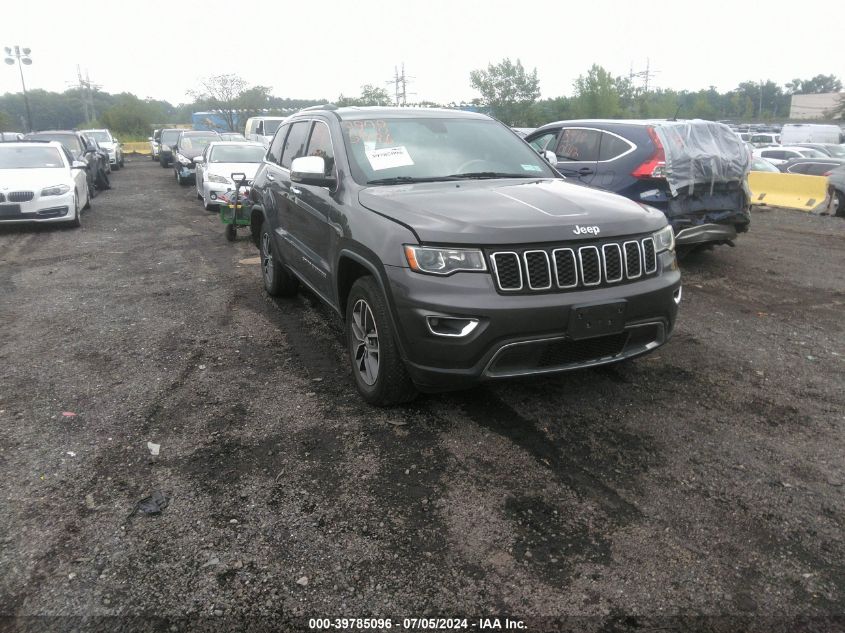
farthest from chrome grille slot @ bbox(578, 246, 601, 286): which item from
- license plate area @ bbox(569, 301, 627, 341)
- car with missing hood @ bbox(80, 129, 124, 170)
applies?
car with missing hood @ bbox(80, 129, 124, 170)

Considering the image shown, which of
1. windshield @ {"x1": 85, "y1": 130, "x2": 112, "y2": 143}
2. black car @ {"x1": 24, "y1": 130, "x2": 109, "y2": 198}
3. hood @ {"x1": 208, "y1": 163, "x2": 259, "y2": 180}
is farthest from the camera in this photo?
windshield @ {"x1": 85, "y1": 130, "x2": 112, "y2": 143}

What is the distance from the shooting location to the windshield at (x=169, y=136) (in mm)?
28737

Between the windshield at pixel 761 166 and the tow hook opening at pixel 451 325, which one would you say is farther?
the windshield at pixel 761 166

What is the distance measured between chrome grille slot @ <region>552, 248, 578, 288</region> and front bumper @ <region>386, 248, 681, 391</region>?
7 centimetres

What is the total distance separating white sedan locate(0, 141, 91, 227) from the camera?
1072 cm

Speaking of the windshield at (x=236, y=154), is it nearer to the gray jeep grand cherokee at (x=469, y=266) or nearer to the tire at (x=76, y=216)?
the tire at (x=76, y=216)

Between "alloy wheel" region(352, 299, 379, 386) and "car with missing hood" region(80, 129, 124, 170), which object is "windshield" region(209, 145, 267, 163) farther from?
"car with missing hood" region(80, 129, 124, 170)

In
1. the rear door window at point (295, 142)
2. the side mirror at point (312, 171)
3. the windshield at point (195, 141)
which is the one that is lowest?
the side mirror at point (312, 171)

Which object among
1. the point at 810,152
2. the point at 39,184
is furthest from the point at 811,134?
the point at 39,184

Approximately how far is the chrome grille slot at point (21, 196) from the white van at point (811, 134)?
36.5 metres

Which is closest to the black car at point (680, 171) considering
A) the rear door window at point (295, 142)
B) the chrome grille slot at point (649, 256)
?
the rear door window at point (295, 142)

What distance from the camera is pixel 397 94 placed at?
7450cm

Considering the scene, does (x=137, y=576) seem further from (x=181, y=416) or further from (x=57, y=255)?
(x=57, y=255)

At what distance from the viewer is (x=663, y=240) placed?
12.7ft
